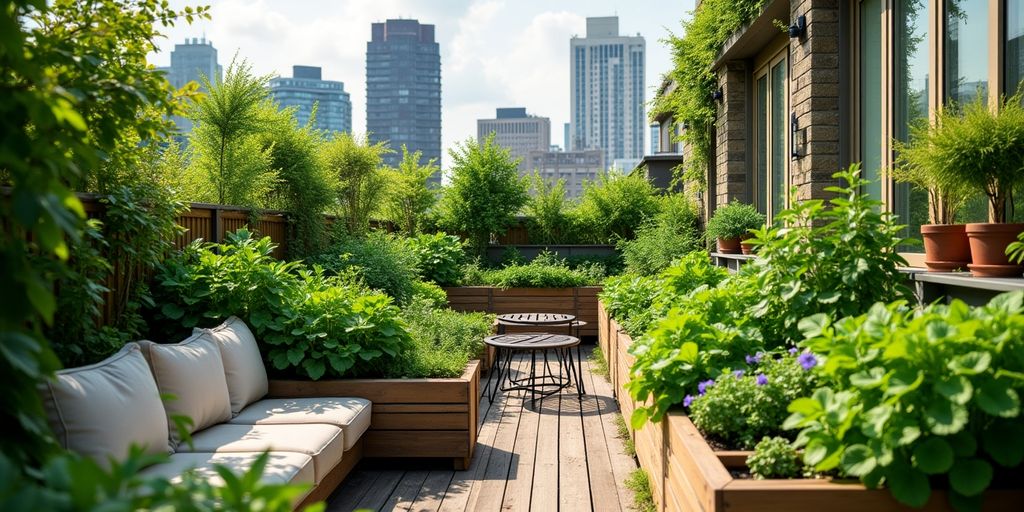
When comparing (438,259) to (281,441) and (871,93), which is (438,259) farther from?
(281,441)

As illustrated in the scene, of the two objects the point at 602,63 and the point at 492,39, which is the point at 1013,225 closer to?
the point at 492,39

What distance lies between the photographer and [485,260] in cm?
1150

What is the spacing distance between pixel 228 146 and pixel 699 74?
4983 millimetres

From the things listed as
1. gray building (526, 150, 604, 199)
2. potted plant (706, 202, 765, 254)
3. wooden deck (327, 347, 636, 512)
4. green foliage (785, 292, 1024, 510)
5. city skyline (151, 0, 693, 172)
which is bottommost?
wooden deck (327, 347, 636, 512)

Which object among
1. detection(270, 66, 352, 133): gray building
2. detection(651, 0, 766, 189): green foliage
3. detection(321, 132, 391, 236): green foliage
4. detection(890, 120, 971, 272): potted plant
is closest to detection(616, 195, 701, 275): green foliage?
detection(651, 0, 766, 189): green foliage

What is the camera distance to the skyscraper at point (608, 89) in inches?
6467

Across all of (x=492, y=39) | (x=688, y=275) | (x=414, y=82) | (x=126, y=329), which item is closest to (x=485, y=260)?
(x=492, y=39)

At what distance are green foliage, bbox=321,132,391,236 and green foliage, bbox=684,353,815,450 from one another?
667 centimetres

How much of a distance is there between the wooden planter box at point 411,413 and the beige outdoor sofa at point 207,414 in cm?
9

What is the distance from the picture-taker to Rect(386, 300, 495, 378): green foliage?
4.32 m

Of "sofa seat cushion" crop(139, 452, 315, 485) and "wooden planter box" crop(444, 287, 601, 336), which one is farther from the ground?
"wooden planter box" crop(444, 287, 601, 336)

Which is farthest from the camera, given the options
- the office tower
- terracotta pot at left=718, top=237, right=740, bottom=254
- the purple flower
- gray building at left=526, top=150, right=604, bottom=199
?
the office tower

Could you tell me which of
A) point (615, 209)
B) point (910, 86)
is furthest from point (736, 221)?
point (615, 209)

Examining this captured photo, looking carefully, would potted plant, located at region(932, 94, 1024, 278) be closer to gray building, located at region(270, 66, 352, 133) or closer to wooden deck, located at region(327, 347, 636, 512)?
wooden deck, located at region(327, 347, 636, 512)
